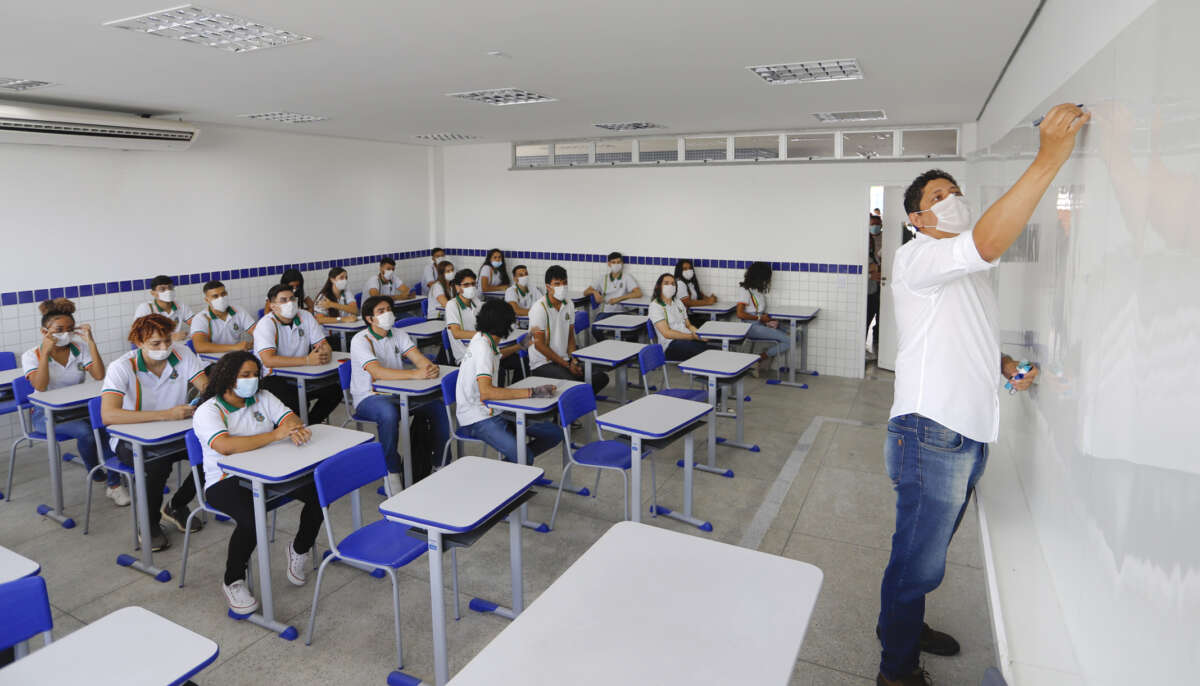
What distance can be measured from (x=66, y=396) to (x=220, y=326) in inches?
91.7

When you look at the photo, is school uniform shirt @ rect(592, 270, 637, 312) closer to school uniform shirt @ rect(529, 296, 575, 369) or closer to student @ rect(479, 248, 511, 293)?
student @ rect(479, 248, 511, 293)

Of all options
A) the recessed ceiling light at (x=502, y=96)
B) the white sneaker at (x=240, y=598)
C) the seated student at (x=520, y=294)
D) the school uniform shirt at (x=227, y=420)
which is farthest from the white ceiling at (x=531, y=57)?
the white sneaker at (x=240, y=598)

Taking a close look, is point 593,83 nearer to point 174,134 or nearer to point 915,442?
point 915,442

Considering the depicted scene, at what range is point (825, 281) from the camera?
30.1ft

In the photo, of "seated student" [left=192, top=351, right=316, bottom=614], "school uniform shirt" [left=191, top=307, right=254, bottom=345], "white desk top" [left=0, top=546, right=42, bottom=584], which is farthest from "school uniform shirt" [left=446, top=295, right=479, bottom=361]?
"white desk top" [left=0, top=546, right=42, bottom=584]

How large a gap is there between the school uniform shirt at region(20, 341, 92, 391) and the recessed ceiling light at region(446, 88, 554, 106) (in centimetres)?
345

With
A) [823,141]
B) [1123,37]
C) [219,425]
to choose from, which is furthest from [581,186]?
[1123,37]

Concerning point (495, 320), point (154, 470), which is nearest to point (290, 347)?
point (154, 470)

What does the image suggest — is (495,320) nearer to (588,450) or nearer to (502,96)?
(588,450)

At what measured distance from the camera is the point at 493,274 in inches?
427

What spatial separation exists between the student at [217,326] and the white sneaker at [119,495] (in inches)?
68.6

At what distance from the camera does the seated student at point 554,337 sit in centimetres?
664

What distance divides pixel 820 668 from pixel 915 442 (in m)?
1.29

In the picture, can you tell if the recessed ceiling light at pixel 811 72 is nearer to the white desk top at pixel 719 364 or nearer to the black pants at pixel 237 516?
the white desk top at pixel 719 364
